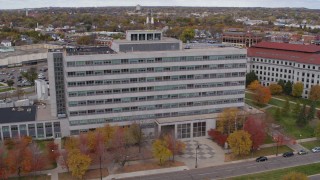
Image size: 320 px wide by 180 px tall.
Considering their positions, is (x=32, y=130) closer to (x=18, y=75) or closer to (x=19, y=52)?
(x=18, y=75)

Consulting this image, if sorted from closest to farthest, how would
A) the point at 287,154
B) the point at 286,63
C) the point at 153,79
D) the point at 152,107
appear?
the point at 287,154
the point at 153,79
the point at 152,107
the point at 286,63

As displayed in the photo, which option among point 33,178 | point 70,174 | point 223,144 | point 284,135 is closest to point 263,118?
point 284,135

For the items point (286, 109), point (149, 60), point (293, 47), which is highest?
point (149, 60)

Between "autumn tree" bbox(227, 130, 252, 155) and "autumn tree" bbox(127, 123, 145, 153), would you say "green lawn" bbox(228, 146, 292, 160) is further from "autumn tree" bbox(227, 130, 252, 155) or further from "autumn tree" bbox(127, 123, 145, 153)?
"autumn tree" bbox(127, 123, 145, 153)

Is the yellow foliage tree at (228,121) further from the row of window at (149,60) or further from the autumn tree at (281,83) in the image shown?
the autumn tree at (281,83)

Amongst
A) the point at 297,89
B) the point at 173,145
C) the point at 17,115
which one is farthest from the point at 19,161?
the point at 297,89

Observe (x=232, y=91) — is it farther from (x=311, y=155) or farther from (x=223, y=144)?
(x=311, y=155)
